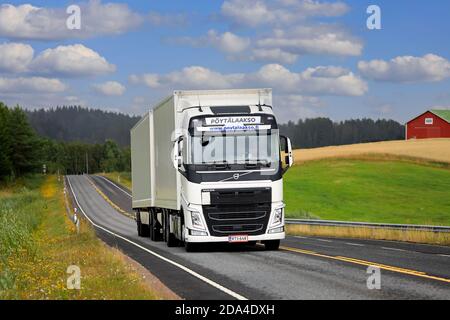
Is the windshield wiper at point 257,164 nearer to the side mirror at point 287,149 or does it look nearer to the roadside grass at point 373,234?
the side mirror at point 287,149

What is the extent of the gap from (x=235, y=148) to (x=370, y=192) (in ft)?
148

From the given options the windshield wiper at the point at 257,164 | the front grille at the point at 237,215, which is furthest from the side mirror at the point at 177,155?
the windshield wiper at the point at 257,164

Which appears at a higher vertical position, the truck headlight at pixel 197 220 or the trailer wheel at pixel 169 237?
the truck headlight at pixel 197 220

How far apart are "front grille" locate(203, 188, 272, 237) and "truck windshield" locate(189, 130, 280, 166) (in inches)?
31.2

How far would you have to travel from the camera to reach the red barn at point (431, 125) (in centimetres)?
11693

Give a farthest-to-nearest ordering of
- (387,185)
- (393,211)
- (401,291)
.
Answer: (387,185)
(393,211)
(401,291)

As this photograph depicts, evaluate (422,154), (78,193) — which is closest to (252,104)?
(422,154)

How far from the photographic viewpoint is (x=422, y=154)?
81.1 m

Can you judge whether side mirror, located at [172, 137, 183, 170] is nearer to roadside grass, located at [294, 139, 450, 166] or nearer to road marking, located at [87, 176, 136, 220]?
road marking, located at [87, 176, 136, 220]

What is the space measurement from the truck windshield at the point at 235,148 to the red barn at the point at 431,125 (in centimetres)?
10181

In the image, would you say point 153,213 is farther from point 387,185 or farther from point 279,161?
point 387,185

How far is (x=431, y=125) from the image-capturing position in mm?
117812

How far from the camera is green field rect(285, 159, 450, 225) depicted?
2009 inches
